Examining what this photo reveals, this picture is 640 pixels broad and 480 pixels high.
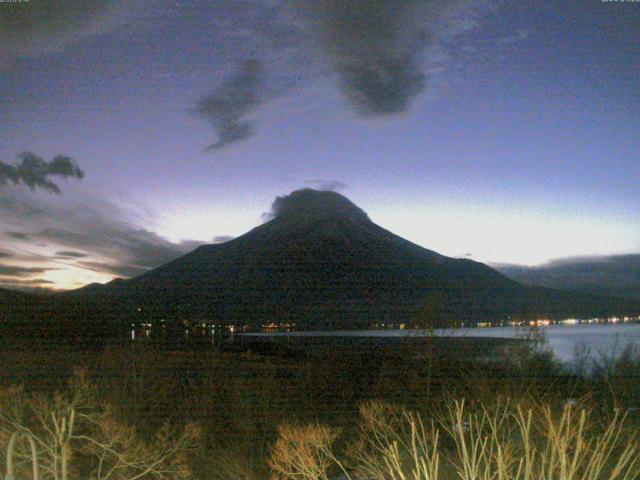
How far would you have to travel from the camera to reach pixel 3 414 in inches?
266

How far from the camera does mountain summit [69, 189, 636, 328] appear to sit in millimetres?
54469

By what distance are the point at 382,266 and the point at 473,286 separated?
16.7m

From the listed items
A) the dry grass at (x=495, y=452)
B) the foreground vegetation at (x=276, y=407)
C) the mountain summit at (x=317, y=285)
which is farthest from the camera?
the mountain summit at (x=317, y=285)

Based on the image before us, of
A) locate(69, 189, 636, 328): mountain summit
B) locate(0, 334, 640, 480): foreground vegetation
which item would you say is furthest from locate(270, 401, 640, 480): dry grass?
locate(69, 189, 636, 328): mountain summit

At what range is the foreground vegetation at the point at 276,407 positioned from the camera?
6547mm

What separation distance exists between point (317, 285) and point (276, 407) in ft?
177

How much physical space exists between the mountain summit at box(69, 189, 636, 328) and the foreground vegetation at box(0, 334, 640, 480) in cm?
2426

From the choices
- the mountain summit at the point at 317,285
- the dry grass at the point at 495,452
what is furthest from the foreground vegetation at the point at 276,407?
the mountain summit at the point at 317,285

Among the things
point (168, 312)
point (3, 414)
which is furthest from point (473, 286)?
point (3, 414)

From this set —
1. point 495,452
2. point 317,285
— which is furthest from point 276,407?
point 317,285

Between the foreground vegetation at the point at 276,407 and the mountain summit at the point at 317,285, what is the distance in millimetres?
24264

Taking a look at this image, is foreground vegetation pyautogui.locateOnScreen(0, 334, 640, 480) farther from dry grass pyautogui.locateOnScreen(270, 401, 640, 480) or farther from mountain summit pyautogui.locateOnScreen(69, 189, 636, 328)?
mountain summit pyautogui.locateOnScreen(69, 189, 636, 328)

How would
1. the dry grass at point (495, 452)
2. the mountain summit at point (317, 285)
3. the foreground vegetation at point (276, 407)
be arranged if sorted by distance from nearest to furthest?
the dry grass at point (495, 452) < the foreground vegetation at point (276, 407) < the mountain summit at point (317, 285)

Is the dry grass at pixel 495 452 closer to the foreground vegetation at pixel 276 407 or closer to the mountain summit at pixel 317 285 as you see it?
the foreground vegetation at pixel 276 407
